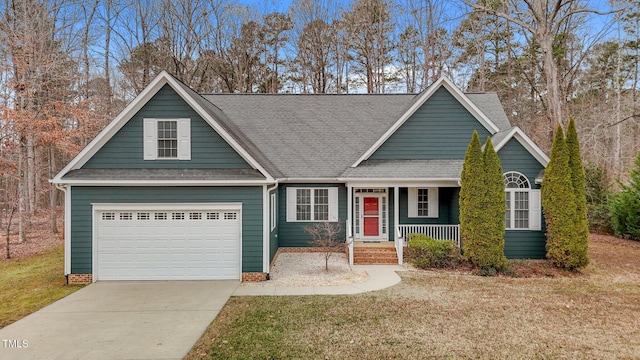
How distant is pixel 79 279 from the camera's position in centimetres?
984

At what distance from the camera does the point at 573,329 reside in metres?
6.58

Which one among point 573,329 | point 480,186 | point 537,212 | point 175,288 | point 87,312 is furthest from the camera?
point 537,212

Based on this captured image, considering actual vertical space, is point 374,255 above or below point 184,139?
below

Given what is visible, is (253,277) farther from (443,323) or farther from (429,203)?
(429,203)

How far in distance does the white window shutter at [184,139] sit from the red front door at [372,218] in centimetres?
731

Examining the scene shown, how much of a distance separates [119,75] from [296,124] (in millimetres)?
17101

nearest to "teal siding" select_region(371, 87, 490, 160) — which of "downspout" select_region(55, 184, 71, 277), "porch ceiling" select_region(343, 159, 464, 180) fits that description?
"porch ceiling" select_region(343, 159, 464, 180)

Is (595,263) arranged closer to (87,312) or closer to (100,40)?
(87,312)

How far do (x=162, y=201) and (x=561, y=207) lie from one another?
1235 cm

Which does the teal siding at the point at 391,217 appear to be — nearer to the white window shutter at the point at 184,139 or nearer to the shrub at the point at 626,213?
the white window shutter at the point at 184,139

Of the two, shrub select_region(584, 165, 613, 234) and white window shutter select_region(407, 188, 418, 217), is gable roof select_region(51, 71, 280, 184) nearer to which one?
white window shutter select_region(407, 188, 418, 217)

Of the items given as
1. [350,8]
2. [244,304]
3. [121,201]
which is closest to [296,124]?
[121,201]

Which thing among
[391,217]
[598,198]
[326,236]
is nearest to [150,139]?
[326,236]

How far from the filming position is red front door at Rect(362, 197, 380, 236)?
46.0 ft
